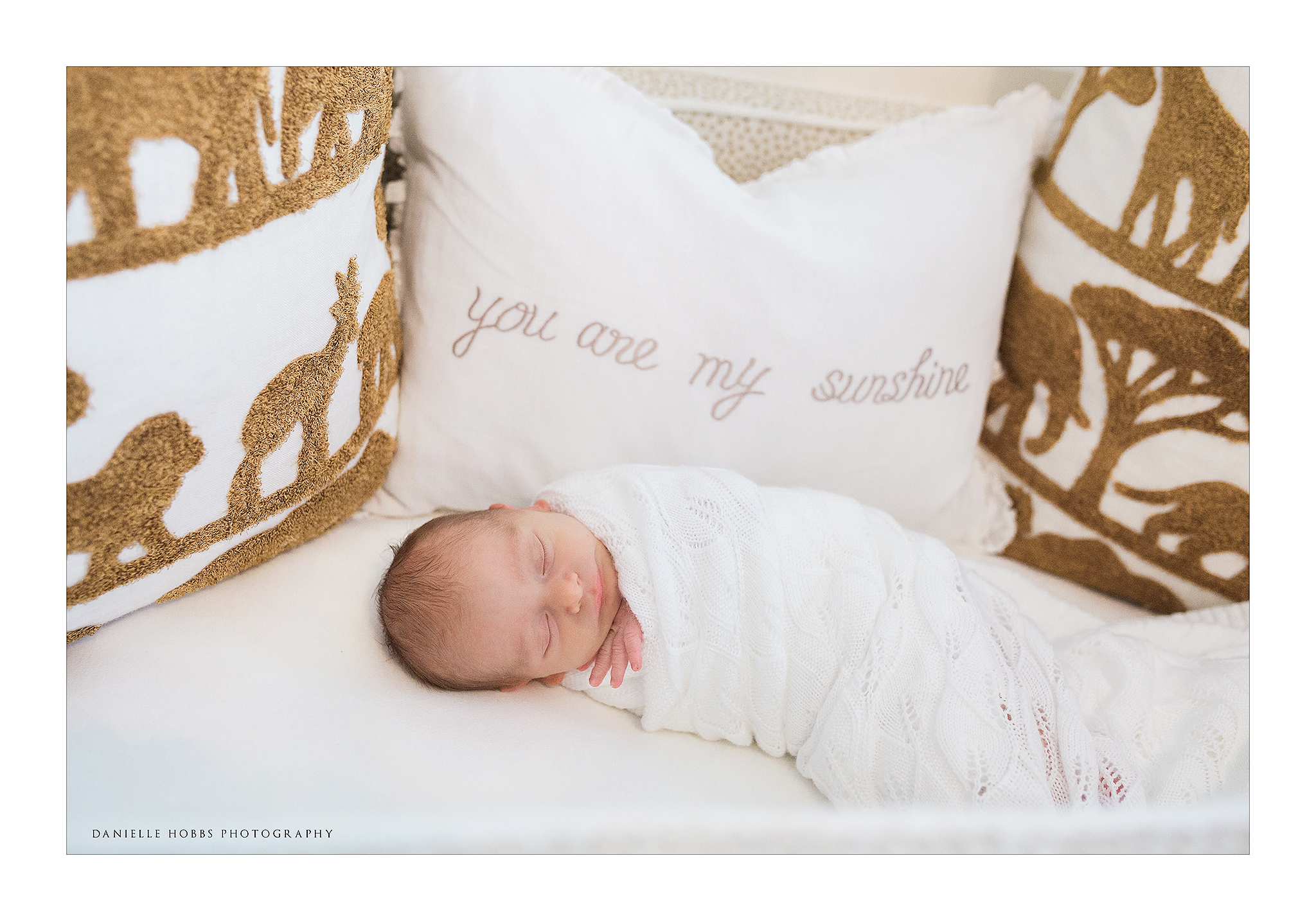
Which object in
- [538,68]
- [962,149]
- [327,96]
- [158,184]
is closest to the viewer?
[158,184]

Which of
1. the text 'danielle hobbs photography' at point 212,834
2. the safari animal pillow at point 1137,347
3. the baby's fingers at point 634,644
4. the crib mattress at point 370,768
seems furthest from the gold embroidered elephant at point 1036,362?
the text 'danielle hobbs photography' at point 212,834

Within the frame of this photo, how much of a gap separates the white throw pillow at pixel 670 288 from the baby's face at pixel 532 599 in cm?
15

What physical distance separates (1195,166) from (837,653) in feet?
2.21

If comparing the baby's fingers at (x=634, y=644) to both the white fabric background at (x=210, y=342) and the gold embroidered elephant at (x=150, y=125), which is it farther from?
the gold embroidered elephant at (x=150, y=125)

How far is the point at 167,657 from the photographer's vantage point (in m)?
0.78

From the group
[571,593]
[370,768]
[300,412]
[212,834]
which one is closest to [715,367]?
[571,593]

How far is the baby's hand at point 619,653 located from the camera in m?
0.86

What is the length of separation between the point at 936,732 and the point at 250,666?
654 mm

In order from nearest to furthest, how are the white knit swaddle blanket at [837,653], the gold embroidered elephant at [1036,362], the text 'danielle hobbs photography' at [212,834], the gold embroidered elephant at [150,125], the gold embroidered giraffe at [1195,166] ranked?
the gold embroidered elephant at [150,125], the text 'danielle hobbs photography' at [212,834], the white knit swaddle blanket at [837,653], the gold embroidered giraffe at [1195,166], the gold embroidered elephant at [1036,362]

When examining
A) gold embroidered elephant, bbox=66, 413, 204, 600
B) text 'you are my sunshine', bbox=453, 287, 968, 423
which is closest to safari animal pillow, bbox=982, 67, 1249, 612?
text 'you are my sunshine', bbox=453, 287, 968, 423

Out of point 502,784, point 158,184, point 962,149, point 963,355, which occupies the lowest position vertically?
point 502,784

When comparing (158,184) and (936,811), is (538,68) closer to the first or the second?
(158,184)

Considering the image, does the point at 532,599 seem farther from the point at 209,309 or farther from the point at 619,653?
the point at 209,309
